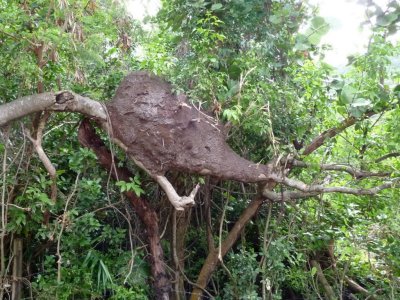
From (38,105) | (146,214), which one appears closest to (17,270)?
(146,214)

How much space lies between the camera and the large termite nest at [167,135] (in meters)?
3.37

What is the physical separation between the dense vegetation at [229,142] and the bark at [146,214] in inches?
3.3

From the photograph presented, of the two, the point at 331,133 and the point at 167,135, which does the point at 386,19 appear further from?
the point at 167,135

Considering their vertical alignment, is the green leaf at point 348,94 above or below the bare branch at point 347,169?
above

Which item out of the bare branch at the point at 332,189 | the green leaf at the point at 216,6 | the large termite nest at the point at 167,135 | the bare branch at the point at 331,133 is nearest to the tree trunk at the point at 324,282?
the bare branch at the point at 332,189

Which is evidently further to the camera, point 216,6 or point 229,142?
point 229,142

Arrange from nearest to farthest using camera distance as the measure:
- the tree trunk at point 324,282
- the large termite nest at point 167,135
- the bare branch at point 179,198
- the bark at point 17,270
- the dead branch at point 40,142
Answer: the bare branch at point 179,198
the dead branch at point 40,142
the large termite nest at point 167,135
the bark at point 17,270
the tree trunk at point 324,282

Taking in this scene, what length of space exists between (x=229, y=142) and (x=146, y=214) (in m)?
1.09

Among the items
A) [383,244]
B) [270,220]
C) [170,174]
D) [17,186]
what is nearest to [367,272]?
[383,244]

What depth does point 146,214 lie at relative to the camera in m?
3.91

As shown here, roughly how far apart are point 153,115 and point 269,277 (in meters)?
2.07

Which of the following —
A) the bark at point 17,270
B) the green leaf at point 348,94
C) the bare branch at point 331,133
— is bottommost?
the bark at point 17,270

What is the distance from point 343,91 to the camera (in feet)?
11.3

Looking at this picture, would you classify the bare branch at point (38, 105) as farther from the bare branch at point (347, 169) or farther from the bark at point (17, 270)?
the bare branch at point (347, 169)
